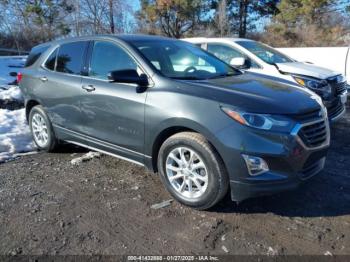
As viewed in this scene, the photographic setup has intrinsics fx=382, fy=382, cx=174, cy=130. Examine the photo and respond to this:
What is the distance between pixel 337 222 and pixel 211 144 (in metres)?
1.40

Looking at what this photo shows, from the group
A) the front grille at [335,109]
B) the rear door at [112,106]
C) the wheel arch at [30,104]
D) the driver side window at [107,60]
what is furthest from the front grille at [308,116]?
the wheel arch at [30,104]

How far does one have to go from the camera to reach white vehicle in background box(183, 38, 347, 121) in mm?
6641

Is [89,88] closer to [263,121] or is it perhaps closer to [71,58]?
[71,58]

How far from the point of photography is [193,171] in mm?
3824

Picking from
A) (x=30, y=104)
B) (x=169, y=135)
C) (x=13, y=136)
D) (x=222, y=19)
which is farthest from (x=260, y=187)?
(x=222, y=19)

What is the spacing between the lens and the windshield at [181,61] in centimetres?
A: 434

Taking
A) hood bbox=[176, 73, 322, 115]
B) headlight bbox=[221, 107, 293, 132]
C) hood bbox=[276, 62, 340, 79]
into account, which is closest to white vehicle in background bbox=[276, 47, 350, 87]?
hood bbox=[276, 62, 340, 79]

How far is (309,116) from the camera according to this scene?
3725mm

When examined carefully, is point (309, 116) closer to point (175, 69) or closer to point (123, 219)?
point (175, 69)

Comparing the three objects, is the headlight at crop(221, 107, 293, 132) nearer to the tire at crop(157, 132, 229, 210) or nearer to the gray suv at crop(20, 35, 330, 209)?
the gray suv at crop(20, 35, 330, 209)

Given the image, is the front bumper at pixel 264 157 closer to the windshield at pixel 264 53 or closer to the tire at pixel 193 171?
the tire at pixel 193 171

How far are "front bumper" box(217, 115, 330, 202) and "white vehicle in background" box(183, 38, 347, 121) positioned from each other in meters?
2.98

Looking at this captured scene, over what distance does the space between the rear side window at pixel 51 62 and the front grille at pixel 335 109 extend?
4.48 m

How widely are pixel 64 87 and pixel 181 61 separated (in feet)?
5.35
